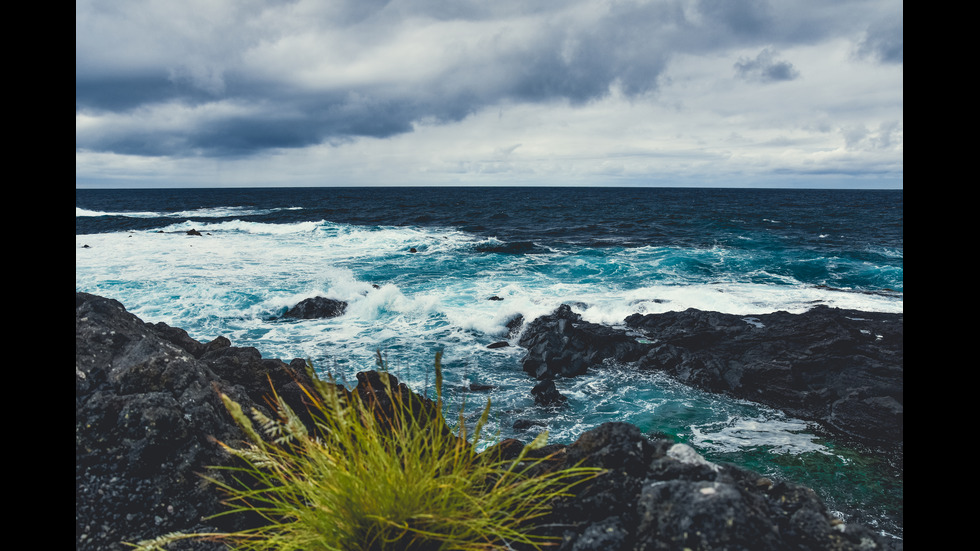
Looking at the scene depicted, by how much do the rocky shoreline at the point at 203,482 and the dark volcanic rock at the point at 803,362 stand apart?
6.54 metres

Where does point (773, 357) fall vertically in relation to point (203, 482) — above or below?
below

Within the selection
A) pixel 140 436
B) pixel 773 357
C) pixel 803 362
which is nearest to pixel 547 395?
pixel 773 357

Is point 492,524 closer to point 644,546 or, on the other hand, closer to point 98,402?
point 644,546

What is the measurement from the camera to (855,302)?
1689 cm

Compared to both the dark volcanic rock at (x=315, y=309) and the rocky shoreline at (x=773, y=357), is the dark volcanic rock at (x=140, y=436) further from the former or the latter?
the dark volcanic rock at (x=315, y=309)

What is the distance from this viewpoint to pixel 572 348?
1152cm

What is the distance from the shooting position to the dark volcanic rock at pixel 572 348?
11.0 m

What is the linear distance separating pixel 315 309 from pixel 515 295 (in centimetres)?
699

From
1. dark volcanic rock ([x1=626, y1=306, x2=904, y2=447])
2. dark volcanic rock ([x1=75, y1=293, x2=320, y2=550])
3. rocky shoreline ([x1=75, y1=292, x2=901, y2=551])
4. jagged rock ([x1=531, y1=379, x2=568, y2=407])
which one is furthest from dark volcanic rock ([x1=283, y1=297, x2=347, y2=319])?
dark volcanic rock ([x1=75, y1=293, x2=320, y2=550])

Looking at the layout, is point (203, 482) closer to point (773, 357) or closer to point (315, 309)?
point (773, 357)

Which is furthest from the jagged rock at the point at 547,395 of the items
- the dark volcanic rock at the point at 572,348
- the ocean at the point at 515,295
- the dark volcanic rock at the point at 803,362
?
the dark volcanic rock at the point at 803,362

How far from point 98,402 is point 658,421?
827cm
